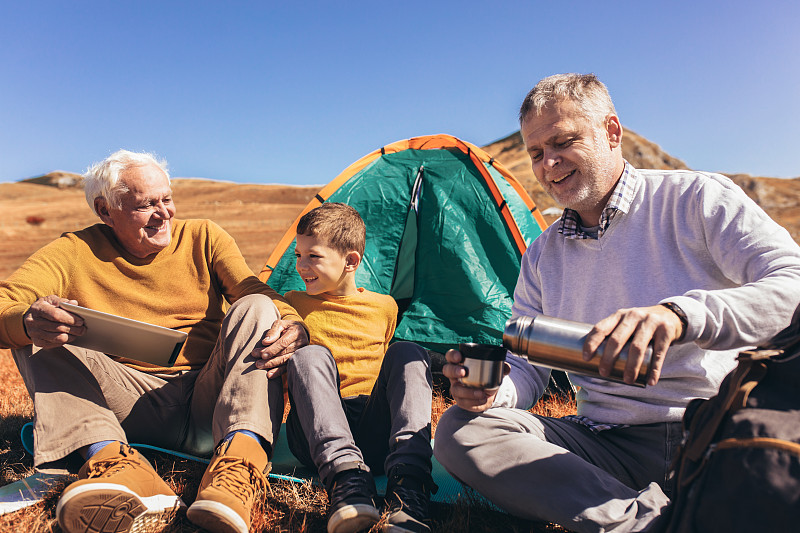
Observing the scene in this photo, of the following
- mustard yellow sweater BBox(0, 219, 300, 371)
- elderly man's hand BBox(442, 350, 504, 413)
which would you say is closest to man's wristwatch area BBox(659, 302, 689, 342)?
elderly man's hand BBox(442, 350, 504, 413)

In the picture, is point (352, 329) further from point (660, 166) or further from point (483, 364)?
point (660, 166)

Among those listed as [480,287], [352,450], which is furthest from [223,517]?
[480,287]

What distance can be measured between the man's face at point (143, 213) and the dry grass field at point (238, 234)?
1.06 meters

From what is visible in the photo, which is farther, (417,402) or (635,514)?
(417,402)

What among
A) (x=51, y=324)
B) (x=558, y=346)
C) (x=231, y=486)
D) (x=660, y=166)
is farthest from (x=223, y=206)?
(x=660, y=166)

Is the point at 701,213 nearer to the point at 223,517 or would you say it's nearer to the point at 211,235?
the point at 223,517

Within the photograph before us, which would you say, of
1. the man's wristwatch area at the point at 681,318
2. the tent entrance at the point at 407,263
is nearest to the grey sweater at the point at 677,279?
the man's wristwatch area at the point at 681,318

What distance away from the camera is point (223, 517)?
1.80 metres

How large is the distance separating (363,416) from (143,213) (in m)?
1.46

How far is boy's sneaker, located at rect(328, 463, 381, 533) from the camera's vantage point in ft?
6.08

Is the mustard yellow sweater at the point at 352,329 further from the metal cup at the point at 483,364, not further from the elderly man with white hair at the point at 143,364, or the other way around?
the metal cup at the point at 483,364

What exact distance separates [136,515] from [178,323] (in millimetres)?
1067

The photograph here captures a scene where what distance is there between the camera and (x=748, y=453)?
123cm

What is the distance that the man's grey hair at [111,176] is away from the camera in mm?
2697
